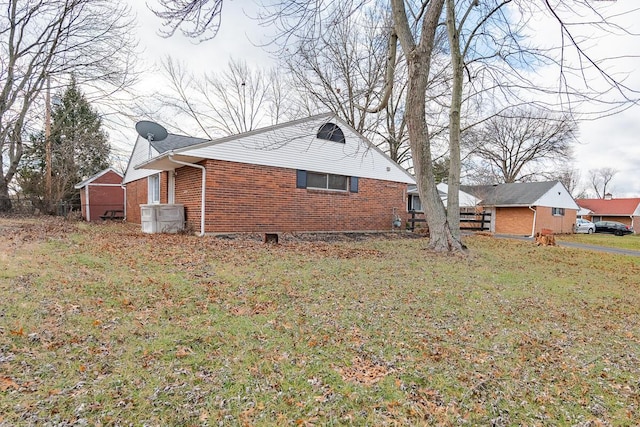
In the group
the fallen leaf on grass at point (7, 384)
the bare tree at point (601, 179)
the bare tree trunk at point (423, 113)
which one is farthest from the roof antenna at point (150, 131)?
the bare tree at point (601, 179)

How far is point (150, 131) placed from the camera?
12984mm

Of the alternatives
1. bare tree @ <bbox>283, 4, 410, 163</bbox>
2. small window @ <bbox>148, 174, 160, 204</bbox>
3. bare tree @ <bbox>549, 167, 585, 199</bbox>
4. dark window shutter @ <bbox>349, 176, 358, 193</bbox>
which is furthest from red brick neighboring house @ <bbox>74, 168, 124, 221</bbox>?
bare tree @ <bbox>549, 167, 585, 199</bbox>

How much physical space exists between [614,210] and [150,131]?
156 feet

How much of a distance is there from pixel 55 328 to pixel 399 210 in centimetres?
1396

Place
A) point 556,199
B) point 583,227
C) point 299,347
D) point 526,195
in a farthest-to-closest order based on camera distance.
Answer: point 583,227 → point 556,199 → point 526,195 → point 299,347

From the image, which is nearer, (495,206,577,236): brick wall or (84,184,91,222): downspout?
(84,184,91,222): downspout

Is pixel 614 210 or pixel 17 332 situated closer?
pixel 17 332

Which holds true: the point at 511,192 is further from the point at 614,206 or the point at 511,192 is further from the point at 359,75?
the point at 614,206

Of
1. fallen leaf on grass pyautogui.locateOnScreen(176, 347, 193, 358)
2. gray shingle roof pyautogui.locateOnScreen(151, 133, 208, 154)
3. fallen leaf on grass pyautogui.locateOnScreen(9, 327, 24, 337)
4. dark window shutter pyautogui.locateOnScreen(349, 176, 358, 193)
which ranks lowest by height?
fallen leaf on grass pyautogui.locateOnScreen(176, 347, 193, 358)

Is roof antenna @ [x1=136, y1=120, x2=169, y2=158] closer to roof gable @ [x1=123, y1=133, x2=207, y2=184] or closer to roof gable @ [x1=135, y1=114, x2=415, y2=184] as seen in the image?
roof gable @ [x1=123, y1=133, x2=207, y2=184]

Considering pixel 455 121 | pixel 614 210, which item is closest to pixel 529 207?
pixel 455 121

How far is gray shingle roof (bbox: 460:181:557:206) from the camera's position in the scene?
22828mm

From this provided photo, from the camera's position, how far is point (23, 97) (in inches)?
639

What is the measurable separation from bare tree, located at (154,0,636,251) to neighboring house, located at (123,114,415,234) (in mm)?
3790
